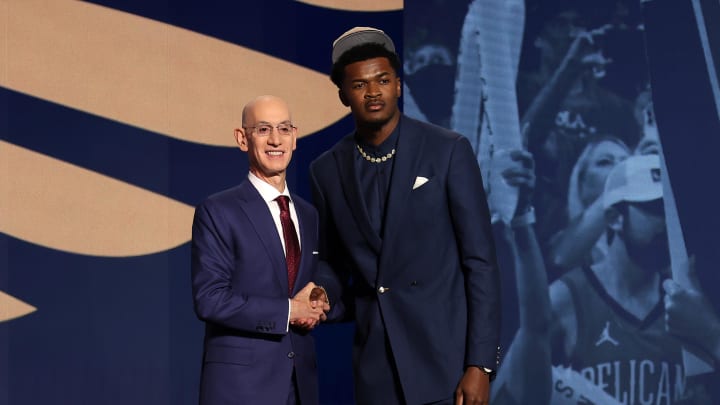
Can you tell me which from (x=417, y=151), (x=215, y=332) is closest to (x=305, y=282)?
(x=215, y=332)

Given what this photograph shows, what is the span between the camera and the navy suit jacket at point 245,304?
2406 mm

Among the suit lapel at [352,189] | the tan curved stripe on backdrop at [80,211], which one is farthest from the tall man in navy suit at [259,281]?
the tan curved stripe on backdrop at [80,211]

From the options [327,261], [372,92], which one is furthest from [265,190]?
[372,92]

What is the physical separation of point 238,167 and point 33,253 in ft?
3.67

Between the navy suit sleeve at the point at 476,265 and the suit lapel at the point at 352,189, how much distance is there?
0.21 meters

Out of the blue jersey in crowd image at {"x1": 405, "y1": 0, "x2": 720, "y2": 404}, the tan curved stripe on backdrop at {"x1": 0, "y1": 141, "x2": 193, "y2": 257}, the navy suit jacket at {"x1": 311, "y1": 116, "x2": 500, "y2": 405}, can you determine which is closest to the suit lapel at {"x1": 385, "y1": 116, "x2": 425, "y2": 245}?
the navy suit jacket at {"x1": 311, "y1": 116, "x2": 500, "y2": 405}

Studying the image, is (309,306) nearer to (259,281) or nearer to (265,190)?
(259,281)

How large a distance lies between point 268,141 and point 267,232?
0.25 metres

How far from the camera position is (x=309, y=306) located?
2.44 m

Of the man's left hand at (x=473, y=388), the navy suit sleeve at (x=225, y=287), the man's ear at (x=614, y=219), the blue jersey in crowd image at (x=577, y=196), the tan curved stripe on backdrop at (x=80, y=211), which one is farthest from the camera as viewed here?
the tan curved stripe on backdrop at (x=80, y=211)

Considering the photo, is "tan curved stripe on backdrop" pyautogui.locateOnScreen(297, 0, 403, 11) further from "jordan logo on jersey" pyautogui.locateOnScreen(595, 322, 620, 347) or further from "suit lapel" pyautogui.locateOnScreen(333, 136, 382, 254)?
"suit lapel" pyautogui.locateOnScreen(333, 136, 382, 254)

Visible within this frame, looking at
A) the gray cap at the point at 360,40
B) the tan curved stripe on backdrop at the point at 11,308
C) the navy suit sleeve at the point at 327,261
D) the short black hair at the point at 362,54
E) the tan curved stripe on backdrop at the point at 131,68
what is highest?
the tan curved stripe on backdrop at the point at 131,68

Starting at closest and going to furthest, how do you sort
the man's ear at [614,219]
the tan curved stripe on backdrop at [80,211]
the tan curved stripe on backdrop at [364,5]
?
the man's ear at [614,219] → the tan curved stripe on backdrop at [80,211] → the tan curved stripe on backdrop at [364,5]

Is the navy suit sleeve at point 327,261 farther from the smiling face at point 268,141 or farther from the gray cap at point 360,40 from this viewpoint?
the gray cap at point 360,40
